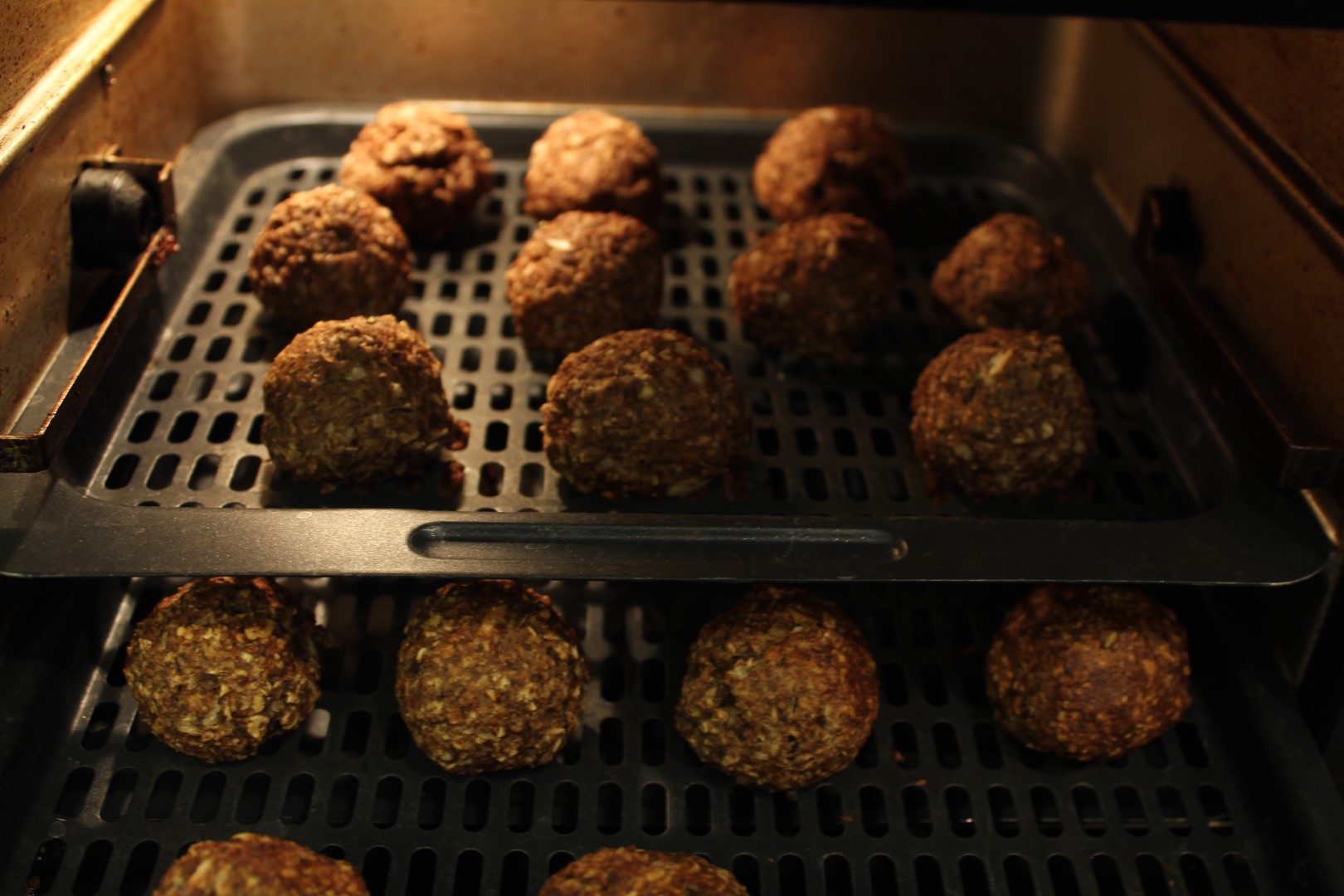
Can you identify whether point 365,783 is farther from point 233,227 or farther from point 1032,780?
point 233,227

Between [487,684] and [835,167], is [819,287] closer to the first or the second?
[835,167]

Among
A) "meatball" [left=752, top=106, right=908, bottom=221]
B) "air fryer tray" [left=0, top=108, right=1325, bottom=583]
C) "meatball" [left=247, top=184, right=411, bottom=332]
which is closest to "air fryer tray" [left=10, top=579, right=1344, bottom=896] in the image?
"air fryer tray" [left=0, top=108, right=1325, bottom=583]

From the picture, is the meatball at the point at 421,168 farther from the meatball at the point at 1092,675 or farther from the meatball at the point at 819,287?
the meatball at the point at 1092,675

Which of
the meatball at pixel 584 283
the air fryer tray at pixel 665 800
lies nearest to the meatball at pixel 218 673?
the air fryer tray at pixel 665 800

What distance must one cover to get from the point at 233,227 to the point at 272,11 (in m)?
0.39

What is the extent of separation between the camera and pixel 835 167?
5.99 ft

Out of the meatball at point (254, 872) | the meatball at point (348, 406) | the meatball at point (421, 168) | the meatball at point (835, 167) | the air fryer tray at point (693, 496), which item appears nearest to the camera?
the meatball at point (254, 872)

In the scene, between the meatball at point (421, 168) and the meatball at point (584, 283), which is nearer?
the meatball at point (584, 283)

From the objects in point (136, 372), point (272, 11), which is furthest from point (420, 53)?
point (136, 372)

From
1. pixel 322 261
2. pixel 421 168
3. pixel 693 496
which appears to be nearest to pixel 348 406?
pixel 322 261

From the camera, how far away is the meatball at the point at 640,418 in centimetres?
133

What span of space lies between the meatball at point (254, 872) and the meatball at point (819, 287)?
3.02 ft

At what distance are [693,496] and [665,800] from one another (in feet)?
1.18

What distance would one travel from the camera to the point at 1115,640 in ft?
4.22
